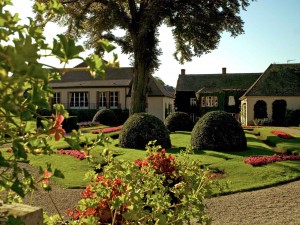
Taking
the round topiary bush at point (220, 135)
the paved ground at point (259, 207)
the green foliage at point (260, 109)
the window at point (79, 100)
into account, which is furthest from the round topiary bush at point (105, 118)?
the paved ground at point (259, 207)

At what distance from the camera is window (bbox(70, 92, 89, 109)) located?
42.2 m

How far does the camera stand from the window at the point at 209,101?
146ft

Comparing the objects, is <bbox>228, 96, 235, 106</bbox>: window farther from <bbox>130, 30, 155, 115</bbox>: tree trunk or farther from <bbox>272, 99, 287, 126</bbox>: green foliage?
<bbox>130, 30, 155, 115</bbox>: tree trunk

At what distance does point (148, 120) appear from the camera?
16.5 meters

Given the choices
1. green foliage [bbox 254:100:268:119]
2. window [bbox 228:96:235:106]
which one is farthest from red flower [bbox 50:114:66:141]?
window [bbox 228:96:235:106]

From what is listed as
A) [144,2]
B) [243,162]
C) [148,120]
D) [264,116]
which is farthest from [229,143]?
[264,116]

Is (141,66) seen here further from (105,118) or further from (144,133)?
(105,118)

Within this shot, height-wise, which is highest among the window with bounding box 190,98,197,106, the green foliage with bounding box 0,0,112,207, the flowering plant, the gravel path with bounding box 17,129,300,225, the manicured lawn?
the window with bounding box 190,98,197,106

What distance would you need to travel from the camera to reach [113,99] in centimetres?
4138

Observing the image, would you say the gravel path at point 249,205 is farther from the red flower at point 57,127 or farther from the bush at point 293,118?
the bush at point 293,118

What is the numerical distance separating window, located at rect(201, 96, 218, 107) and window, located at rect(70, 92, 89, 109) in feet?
47.6

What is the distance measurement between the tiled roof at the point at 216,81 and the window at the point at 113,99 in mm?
10059

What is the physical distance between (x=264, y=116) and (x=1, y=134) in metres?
37.1

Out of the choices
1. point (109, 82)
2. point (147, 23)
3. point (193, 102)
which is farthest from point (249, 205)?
point (193, 102)
